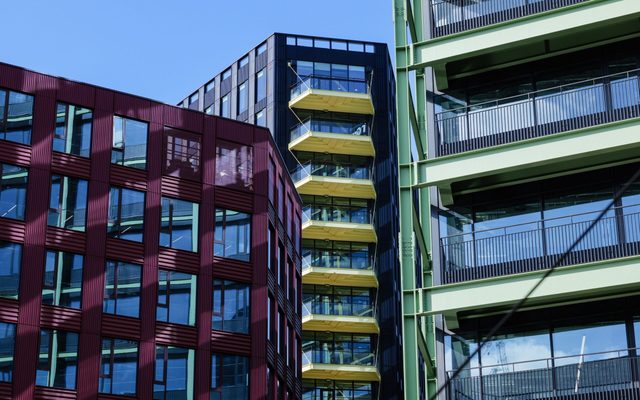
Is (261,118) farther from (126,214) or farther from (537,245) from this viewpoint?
(537,245)

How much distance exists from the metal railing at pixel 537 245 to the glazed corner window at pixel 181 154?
26147 millimetres

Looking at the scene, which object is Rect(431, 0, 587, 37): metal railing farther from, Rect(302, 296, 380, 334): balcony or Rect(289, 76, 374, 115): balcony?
Rect(289, 76, 374, 115): balcony

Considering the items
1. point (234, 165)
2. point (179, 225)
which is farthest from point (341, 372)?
point (179, 225)

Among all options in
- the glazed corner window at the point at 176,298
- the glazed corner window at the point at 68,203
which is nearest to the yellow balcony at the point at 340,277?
the glazed corner window at the point at 176,298

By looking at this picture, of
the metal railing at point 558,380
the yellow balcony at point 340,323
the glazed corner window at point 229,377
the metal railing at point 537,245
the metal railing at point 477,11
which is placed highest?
the metal railing at point 477,11

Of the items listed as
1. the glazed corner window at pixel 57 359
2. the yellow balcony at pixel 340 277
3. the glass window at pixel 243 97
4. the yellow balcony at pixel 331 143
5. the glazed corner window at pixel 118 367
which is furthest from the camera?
the glass window at pixel 243 97

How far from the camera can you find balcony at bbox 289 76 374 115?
313 feet

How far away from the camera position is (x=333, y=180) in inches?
3664

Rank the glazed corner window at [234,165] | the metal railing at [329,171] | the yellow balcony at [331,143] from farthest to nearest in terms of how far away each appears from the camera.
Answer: the yellow balcony at [331,143] → the metal railing at [329,171] → the glazed corner window at [234,165]

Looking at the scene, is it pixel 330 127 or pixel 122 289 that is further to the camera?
pixel 330 127

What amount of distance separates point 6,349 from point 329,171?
41913 millimetres

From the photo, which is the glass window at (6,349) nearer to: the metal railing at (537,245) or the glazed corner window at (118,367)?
the glazed corner window at (118,367)

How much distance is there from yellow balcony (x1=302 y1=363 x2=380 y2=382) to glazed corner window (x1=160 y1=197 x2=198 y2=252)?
2383cm

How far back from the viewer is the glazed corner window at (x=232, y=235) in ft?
211
